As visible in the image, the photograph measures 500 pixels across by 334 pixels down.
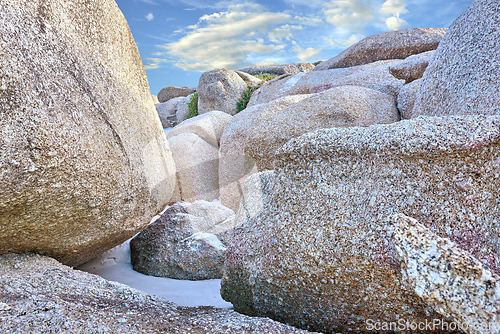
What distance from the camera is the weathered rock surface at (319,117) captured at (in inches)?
166

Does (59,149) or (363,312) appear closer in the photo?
(363,312)

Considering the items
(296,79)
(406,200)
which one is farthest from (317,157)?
(296,79)

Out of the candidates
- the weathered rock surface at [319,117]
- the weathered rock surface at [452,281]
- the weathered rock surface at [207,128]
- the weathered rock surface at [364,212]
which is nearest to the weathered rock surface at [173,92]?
the weathered rock surface at [207,128]

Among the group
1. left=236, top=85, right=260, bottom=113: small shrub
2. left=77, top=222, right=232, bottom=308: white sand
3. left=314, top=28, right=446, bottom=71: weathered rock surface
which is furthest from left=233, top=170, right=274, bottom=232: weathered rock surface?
left=236, top=85, right=260, bottom=113: small shrub

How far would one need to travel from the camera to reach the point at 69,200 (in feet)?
7.58

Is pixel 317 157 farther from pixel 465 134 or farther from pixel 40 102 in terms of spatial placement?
pixel 40 102

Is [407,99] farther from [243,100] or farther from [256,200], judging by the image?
[243,100]

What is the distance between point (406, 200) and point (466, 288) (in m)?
Result: 0.48

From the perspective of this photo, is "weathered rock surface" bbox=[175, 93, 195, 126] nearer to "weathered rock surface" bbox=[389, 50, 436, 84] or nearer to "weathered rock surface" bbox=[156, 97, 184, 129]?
"weathered rock surface" bbox=[156, 97, 184, 129]

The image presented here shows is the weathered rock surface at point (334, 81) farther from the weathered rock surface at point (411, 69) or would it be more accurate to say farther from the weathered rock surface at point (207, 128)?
the weathered rock surface at point (207, 128)

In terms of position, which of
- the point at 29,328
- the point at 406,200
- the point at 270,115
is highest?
the point at 270,115

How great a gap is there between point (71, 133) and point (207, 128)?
13.3 feet

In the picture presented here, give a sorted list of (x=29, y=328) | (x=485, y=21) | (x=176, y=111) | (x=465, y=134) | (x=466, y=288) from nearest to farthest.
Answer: (x=466, y=288) → (x=29, y=328) → (x=465, y=134) → (x=485, y=21) → (x=176, y=111)

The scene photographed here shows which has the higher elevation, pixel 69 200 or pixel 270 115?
pixel 270 115
